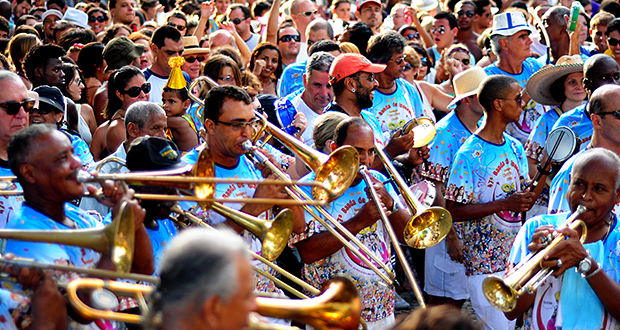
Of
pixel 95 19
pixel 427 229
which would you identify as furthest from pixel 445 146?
pixel 95 19

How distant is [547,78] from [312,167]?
3264mm

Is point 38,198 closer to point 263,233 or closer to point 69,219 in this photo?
point 69,219

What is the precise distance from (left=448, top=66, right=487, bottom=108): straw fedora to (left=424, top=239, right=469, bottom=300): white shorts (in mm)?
1303

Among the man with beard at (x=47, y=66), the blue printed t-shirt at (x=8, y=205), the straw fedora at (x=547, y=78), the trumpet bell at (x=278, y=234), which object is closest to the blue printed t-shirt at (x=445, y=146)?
the straw fedora at (x=547, y=78)

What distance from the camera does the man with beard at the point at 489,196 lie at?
4.90 metres

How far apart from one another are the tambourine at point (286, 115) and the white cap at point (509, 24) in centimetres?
311

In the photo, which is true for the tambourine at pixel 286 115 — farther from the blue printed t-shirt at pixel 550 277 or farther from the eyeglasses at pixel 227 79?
the blue printed t-shirt at pixel 550 277

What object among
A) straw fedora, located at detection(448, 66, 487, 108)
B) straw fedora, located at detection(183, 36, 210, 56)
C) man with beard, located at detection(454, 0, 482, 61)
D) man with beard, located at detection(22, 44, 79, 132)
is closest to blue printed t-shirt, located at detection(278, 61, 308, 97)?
straw fedora, located at detection(183, 36, 210, 56)

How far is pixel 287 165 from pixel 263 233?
1.01 metres

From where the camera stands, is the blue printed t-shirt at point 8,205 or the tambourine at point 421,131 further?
the tambourine at point 421,131

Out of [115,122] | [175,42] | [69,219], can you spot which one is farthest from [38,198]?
[175,42]

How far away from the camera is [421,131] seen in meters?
5.09

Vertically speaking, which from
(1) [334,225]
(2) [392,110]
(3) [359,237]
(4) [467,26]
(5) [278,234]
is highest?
(5) [278,234]

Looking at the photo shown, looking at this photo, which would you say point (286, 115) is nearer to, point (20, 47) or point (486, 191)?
point (486, 191)
